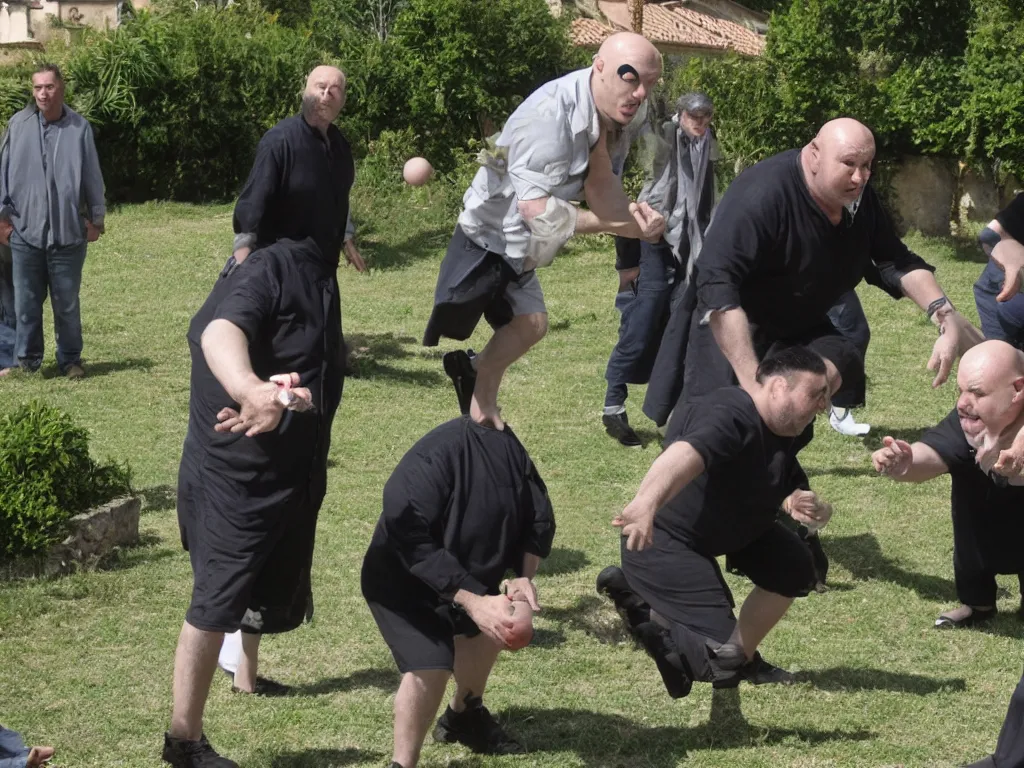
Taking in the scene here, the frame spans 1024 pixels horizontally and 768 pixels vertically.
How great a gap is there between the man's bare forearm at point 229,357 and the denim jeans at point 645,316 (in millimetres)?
4830

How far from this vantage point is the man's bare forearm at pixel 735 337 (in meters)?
5.47

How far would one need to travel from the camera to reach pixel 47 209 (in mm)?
10391

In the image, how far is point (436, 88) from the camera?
19.3 metres

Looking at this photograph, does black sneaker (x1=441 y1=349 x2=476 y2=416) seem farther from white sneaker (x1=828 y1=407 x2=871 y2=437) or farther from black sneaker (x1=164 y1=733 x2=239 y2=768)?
white sneaker (x1=828 y1=407 x2=871 y2=437)

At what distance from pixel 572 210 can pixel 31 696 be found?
274 cm

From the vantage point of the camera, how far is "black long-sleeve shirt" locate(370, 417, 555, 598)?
15.0 ft

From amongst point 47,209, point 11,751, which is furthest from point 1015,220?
point 47,209

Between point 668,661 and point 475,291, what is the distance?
175 cm

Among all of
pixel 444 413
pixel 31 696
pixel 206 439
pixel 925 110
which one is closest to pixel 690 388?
pixel 206 439

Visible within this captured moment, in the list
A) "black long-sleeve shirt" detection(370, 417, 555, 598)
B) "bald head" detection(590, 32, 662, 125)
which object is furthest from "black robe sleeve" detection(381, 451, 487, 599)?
"bald head" detection(590, 32, 662, 125)

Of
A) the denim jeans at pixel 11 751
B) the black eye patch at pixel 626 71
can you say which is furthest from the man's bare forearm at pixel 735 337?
the denim jeans at pixel 11 751

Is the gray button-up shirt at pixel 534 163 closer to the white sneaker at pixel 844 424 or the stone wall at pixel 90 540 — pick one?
the stone wall at pixel 90 540

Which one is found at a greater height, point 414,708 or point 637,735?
point 414,708

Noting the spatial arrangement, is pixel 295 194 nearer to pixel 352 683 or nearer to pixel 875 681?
pixel 352 683
